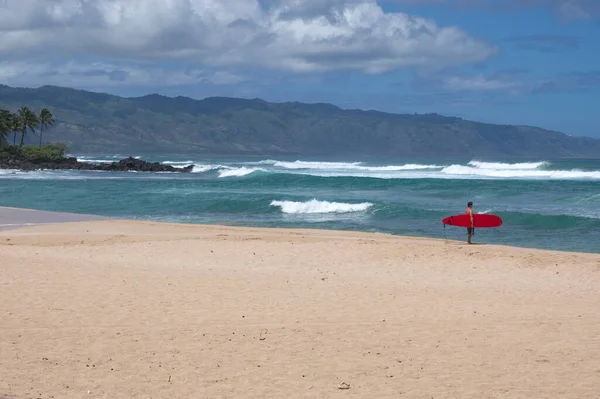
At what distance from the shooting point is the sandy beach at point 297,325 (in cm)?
695

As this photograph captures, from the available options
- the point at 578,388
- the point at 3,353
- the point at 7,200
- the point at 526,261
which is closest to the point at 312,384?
the point at 578,388

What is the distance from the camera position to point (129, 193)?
4047cm

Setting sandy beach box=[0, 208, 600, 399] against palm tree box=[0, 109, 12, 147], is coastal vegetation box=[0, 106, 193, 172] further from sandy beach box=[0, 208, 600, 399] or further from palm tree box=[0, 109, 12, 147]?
sandy beach box=[0, 208, 600, 399]

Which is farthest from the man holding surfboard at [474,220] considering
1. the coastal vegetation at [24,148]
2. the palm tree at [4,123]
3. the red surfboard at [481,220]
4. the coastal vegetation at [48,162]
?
the palm tree at [4,123]

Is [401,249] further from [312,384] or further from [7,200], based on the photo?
[7,200]

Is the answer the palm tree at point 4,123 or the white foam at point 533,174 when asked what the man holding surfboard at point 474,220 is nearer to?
the white foam at point 533,174

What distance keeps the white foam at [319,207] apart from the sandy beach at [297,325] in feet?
48.9

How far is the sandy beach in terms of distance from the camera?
695 cm

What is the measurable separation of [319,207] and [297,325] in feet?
73.2

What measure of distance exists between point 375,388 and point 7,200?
31086 millimetres

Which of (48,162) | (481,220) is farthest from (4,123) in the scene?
(481,220)

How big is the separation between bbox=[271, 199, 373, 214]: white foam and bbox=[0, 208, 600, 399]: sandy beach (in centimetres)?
1490

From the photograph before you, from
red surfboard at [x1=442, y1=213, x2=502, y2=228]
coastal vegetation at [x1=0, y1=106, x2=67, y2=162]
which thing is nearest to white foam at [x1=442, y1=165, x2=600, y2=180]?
coastal vegetation at [x1=0, y1=106, x2=67, y2=162]

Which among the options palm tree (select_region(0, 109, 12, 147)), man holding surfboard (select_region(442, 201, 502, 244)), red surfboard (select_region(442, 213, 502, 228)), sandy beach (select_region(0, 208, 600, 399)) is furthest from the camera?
palm tree (select_region(0, 109, 12, 147))
